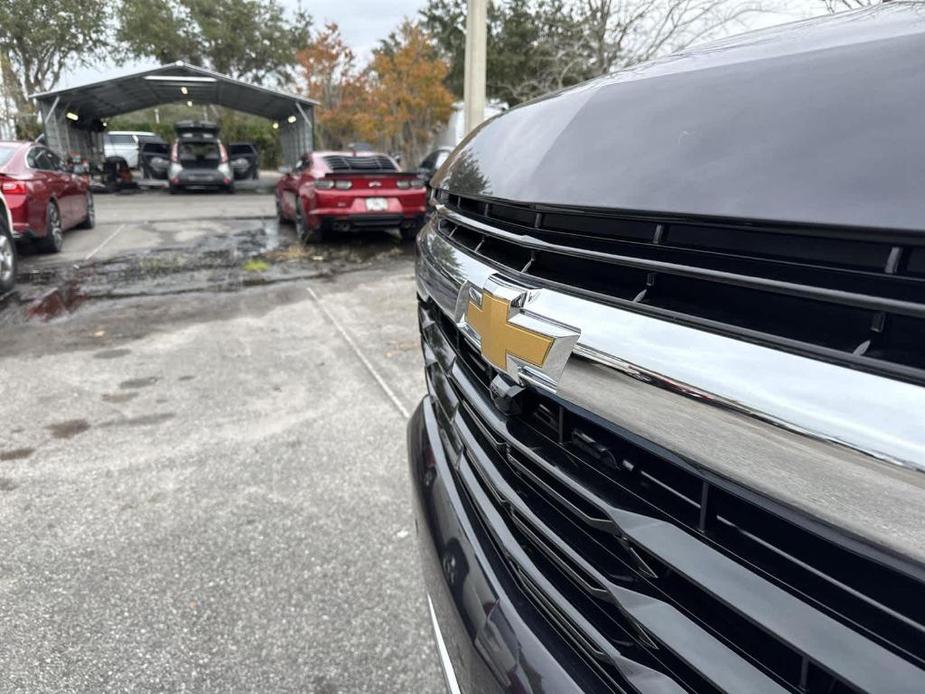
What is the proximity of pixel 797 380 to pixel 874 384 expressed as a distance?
0.07 metres

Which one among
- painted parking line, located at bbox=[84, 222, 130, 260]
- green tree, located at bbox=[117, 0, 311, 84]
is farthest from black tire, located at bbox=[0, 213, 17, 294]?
green tree, located at bbox=[117, 0, 311, 84]

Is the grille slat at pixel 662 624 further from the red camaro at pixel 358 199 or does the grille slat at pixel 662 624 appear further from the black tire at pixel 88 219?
the black tire at pixel 88 219

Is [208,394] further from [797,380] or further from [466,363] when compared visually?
[797,380]

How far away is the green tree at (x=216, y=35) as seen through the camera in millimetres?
30484

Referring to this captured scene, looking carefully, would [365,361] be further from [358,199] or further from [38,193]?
[38,193]

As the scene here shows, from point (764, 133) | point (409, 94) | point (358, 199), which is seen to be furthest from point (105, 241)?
point (409, 94)

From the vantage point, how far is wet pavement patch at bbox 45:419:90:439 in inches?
138

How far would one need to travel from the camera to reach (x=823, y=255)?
27.2 inches

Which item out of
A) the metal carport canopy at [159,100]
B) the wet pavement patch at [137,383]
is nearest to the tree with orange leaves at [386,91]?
the metal carport canopy at [159,100]

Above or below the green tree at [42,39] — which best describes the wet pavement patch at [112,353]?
below

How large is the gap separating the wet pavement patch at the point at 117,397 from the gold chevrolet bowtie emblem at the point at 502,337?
3.59m

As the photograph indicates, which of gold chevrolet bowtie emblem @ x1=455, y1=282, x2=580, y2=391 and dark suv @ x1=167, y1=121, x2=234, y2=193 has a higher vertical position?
dark suv @ x1=167, y1=121, x2=234, y2=193

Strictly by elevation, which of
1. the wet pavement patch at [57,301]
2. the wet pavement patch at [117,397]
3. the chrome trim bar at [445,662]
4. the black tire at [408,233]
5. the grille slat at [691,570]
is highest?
the grille slat at [691,570]

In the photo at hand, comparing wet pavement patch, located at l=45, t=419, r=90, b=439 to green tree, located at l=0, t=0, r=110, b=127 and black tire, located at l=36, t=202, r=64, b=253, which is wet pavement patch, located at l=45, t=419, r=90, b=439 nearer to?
black tire, located at l=36, t=202, r=64, b=253
